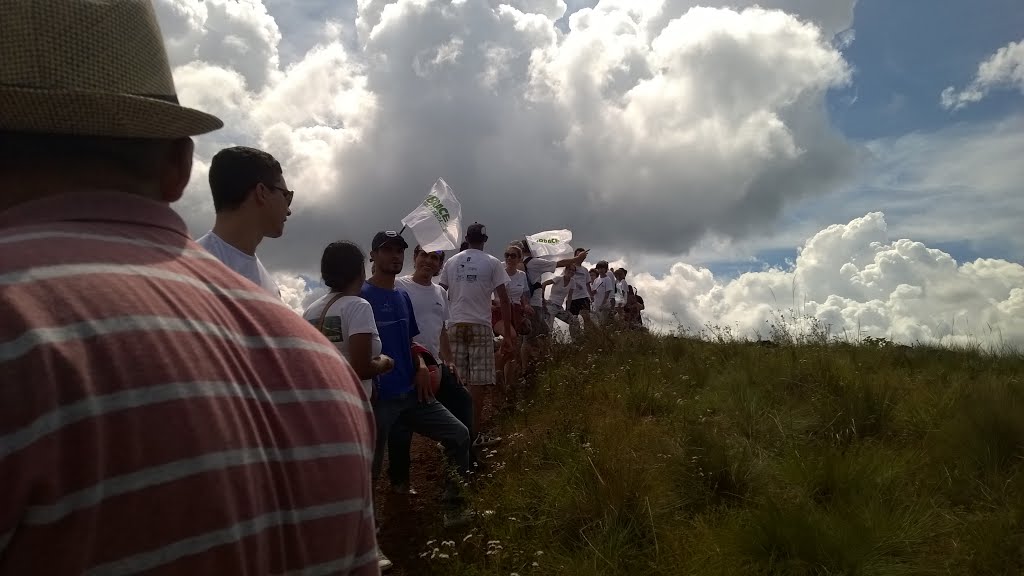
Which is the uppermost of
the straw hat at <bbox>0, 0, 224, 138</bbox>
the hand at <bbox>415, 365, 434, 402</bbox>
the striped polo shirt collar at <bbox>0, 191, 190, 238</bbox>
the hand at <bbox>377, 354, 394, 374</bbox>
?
the straw hat at <bbox>0, 0, 224, 138</bbox>

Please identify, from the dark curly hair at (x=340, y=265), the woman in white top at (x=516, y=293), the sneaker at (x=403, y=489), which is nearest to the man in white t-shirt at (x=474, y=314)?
the sneaker at (x=403, y=489)

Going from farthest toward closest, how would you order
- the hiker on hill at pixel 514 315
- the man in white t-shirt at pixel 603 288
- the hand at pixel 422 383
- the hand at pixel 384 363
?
the man in white t-shirt at pixel 603 288
the hiker on hill at pixel 514 315
the hand at pixel 422 383
the hand at pixel 384 363

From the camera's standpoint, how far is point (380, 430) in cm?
450

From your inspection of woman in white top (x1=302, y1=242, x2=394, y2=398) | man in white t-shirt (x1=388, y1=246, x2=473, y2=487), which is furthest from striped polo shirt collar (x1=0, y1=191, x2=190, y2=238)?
man in white t-shirt (x1=388, y1=246, x2=473, y2=487)

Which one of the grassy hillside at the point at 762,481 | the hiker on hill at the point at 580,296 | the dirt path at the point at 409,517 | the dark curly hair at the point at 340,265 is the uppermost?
the hiker on hill at the point at 580,296

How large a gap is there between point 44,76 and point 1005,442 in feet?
19.3

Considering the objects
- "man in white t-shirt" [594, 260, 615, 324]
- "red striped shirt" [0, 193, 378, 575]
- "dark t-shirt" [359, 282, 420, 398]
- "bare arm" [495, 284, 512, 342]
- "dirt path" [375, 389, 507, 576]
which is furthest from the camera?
"man in white t-shirt" [594, 260, 615, 324]

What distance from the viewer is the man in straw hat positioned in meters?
0.77

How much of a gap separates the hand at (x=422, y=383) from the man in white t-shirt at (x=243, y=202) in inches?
73.8

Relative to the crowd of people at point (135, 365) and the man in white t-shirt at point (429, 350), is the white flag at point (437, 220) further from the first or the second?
the crowd of people at point (135, 365)

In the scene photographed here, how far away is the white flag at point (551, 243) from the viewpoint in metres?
10.6

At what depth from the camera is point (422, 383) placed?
461 cm

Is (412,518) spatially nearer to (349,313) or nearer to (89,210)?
(349,313)

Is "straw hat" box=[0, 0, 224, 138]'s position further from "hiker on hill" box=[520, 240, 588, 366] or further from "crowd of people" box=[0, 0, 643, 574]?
"hiker on hill" box=[520, 240, 588, 366]
